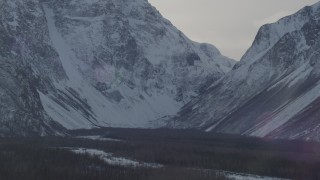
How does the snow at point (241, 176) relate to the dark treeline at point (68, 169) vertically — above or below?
below

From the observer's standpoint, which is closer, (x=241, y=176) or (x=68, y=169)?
(x=68, y=169)

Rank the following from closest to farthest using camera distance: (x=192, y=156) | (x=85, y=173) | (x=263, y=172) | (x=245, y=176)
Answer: (x=85, y=173) < (x=245, y=176) < (x=263, y=172) < (x=192, y=156)

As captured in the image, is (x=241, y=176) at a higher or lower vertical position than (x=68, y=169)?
lower

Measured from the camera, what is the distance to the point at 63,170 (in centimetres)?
14088

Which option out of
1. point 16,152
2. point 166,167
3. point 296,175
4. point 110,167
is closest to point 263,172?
point 296,175

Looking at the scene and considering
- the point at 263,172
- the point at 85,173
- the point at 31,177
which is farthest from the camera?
the point at 263,172

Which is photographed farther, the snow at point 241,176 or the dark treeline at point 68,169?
the snow at point 241,176

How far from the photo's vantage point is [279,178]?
5979 inches

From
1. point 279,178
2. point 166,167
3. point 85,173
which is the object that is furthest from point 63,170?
point 279,178

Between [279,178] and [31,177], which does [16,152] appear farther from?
[279,178]

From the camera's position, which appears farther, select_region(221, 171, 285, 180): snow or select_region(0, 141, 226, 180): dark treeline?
select_region(221, 171, 285, 180): snow

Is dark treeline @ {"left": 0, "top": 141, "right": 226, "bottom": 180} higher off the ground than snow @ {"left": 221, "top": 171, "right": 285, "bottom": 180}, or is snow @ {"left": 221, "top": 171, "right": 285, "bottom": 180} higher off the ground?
dark treeline @ {"left": 0, "top": 141, "right": 226, "bottom": 180}

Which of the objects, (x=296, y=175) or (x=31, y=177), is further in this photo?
(x=296, y=175)

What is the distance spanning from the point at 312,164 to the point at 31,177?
76.0m
